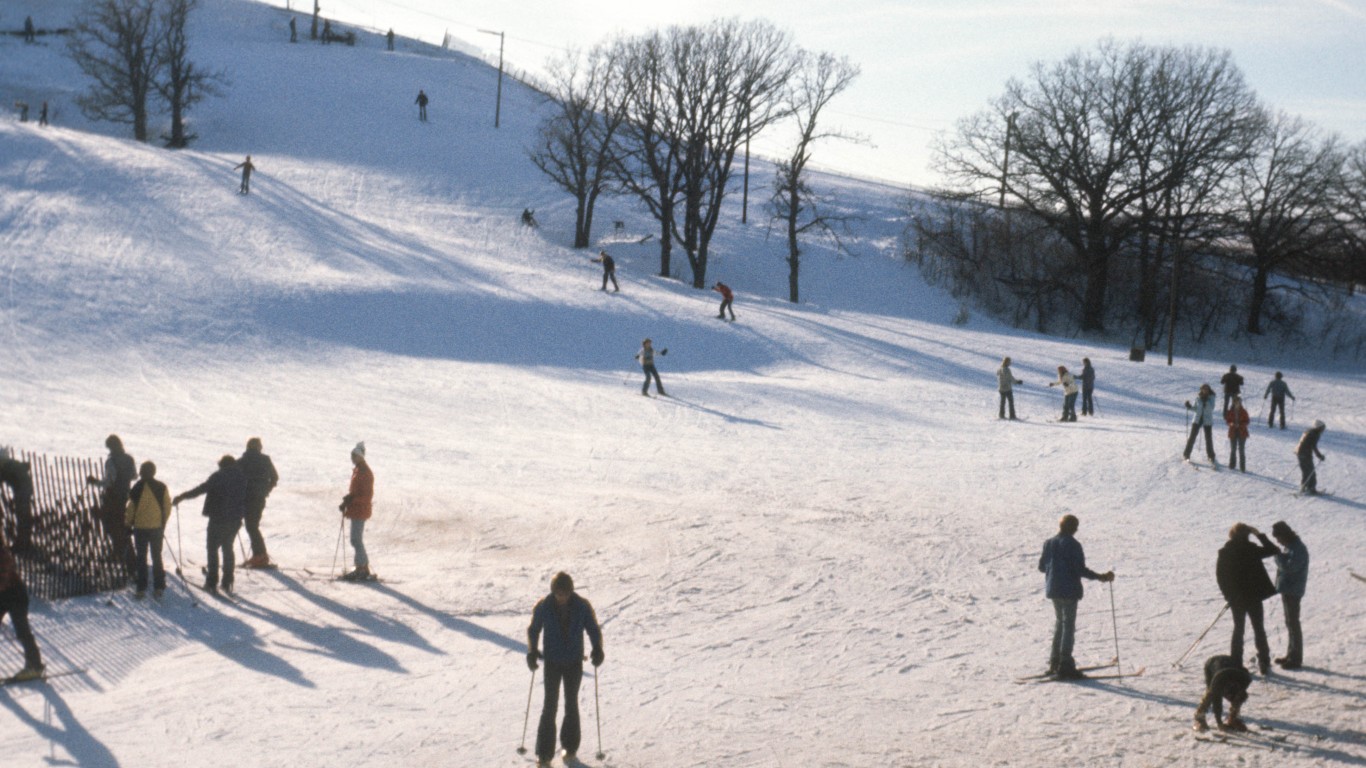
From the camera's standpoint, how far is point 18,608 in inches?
376

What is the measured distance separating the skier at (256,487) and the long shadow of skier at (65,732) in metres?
3.86

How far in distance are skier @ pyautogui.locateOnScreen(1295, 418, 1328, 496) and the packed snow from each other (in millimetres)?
787

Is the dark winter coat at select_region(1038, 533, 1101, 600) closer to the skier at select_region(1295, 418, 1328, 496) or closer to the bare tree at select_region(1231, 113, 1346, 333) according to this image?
the skier at select_region(1295, 418, 1328, 496)

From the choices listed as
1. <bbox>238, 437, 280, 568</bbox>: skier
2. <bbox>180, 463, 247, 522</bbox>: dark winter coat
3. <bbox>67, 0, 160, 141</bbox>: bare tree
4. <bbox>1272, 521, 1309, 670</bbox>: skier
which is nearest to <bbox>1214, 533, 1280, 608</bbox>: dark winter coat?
<bbox>1272, 521, 1309, 670</bbox>: skier

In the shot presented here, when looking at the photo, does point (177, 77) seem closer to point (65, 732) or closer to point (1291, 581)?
point (65, 732)

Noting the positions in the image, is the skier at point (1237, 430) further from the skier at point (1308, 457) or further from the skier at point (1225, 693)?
the skier at point (1225, 693)

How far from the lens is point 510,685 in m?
10.3

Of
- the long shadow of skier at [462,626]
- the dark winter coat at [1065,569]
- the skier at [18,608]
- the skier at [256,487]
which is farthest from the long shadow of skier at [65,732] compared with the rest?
the dark winter coat at [1065,569]

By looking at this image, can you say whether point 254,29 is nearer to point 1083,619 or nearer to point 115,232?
point 115,232

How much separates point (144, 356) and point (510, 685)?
69.8ft

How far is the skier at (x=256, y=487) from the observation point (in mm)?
13180

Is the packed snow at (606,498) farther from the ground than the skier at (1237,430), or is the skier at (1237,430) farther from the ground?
the skier at (1237,430)

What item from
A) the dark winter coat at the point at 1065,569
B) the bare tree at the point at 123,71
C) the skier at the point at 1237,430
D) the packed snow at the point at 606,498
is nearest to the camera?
the packed snow at the point at 606,498

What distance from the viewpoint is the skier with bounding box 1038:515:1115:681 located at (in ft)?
34.1
